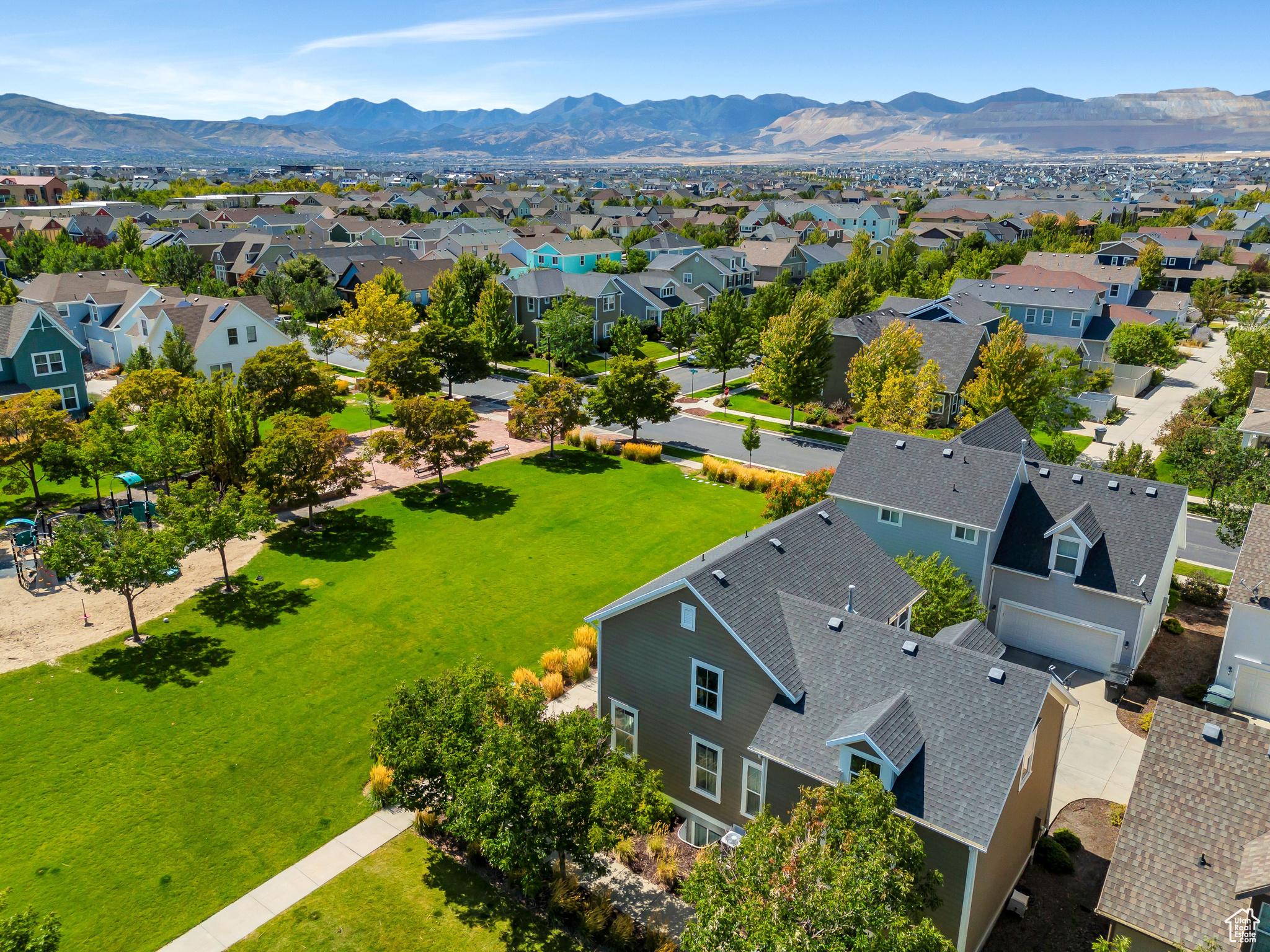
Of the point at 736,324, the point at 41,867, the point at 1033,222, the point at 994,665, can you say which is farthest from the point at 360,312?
the point at 1033,222

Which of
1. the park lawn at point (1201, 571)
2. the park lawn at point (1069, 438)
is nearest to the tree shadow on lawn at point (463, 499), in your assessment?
the park lawn at point (1201, 571)

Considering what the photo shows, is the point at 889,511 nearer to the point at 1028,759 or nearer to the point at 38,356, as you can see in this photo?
the point at 1028,759

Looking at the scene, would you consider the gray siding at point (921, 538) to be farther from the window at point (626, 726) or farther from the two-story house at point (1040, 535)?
the window at point (626, 726)

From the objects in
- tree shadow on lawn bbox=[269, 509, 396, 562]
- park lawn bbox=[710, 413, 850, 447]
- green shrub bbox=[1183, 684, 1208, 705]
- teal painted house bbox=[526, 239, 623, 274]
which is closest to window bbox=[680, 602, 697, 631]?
green shrub bbox=[1183, 684, 1208, 705]

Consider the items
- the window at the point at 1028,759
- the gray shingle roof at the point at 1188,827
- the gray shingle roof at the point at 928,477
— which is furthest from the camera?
the gray shingle roof at the point at 928,477

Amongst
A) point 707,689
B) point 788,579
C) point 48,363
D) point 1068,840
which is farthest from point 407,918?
point 48,363

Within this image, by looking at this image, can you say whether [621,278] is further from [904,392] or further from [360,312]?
[904,392]
